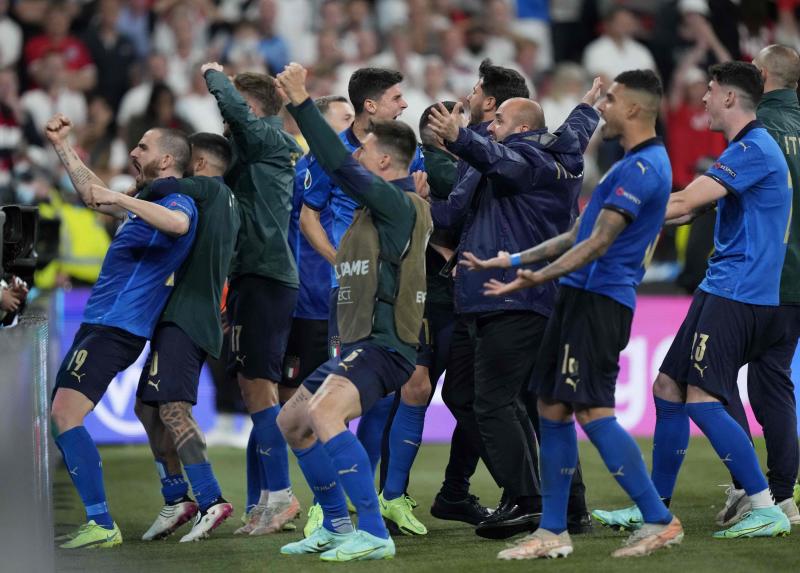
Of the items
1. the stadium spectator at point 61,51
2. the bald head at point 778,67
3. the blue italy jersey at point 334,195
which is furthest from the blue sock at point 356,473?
the stadium spectator at point 61,51

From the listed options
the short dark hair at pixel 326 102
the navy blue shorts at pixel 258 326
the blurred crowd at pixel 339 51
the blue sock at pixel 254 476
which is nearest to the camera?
the navy blue shorts at pixel 258 326

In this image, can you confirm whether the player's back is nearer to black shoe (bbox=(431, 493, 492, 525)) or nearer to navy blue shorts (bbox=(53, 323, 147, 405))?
navy blue shorts (bbox=(53, 323, 147, 405))

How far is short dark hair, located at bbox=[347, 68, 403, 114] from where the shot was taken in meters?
7.30

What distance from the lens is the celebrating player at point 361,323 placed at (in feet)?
19.4

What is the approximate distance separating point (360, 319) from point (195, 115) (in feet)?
29.2

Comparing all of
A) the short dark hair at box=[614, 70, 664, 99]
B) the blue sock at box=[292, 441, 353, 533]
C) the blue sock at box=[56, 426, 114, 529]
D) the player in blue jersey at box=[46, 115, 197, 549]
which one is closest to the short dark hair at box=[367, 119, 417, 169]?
the short dark hair at box=[614, 70, 664, 99]

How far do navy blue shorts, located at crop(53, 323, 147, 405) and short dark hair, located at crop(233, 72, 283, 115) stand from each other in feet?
5.27

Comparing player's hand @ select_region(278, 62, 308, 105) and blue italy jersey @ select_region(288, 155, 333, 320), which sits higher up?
player's hand @ select_region(278, 62, 308, 105)

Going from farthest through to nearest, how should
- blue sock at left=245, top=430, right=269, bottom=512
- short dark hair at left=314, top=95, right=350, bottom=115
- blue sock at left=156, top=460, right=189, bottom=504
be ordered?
1. short dark hair at left=314, top=95, right=350, bottom=115
2. blue sock at left=245, top=430, right=269, bottom=512
3. blue sock at left=156, top=460, right=189, bottom=504

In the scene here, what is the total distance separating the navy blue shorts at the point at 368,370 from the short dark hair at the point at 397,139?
896mm

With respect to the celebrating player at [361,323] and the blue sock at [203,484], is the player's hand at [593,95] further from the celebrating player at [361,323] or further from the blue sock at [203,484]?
the blue sock at [203,484]

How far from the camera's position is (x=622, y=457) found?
5773mm

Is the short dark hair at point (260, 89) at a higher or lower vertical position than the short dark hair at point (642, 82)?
higher

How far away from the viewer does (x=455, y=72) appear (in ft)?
51.4
